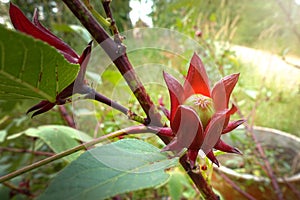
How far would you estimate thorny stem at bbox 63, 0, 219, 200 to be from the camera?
179mm

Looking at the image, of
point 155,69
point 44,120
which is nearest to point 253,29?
point 44,120

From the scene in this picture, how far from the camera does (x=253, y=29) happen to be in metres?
2.11

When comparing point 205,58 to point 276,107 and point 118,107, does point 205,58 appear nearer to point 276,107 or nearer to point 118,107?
point 118,107

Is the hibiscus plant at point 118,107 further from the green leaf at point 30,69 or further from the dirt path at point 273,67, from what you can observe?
the dirt path at point 273,67

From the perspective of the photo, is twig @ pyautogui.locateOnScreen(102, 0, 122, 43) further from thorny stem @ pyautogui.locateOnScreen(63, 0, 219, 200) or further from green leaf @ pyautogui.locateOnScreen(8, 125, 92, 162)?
green leaf @ pyautogui.locateOnScreen(8, 125, 92, 162)

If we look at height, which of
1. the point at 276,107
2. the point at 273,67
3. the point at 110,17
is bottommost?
the point at 276,107

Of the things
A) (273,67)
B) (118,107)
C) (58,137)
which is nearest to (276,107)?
(273,67)

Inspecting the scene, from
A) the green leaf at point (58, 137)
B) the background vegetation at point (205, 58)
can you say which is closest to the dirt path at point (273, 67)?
the background vegetation at point (205, 58)

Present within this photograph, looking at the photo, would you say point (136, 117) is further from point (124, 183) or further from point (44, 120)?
point (44, 120)

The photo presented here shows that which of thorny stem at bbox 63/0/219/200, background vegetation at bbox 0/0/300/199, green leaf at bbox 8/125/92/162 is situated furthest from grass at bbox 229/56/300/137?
thorny stem at bbox 63/0/219/200

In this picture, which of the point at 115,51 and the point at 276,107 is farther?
the point at 276,107

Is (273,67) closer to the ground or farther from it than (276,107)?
farther from it

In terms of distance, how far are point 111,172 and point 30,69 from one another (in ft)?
0.22

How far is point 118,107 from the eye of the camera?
0.22 meters
